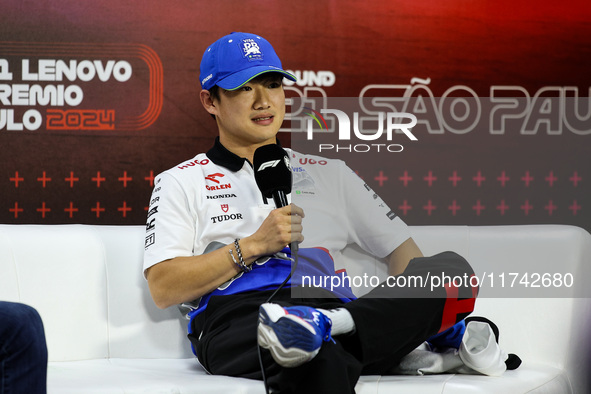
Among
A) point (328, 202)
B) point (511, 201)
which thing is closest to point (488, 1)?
point (511, 201)

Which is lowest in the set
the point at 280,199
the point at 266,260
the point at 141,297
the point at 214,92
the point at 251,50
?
the point at 141,297

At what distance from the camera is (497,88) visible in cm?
293

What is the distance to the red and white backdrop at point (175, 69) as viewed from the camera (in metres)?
2.86

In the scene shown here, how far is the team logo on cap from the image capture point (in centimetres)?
220

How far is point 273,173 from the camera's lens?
1954 millimetres

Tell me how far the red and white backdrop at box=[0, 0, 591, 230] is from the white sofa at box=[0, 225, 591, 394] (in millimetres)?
594

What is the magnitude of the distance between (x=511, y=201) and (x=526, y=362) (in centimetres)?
45

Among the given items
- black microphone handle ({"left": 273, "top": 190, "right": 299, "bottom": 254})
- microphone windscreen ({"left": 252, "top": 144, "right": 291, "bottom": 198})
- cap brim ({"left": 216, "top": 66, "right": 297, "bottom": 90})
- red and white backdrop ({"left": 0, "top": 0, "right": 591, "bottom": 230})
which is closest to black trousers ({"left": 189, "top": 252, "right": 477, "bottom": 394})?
black microphone handle ({"left": 273, "top": 190, "right": 299, "bottom": 254})

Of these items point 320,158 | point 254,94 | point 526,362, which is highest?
point 254,94

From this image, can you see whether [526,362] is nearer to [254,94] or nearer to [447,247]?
[447,247]

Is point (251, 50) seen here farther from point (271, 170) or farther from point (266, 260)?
point (266, 260)

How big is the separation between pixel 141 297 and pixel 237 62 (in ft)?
2.33

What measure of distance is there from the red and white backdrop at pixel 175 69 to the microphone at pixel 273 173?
37.3 inches

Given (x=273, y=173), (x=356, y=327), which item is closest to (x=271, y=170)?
(x=273, y=173)
